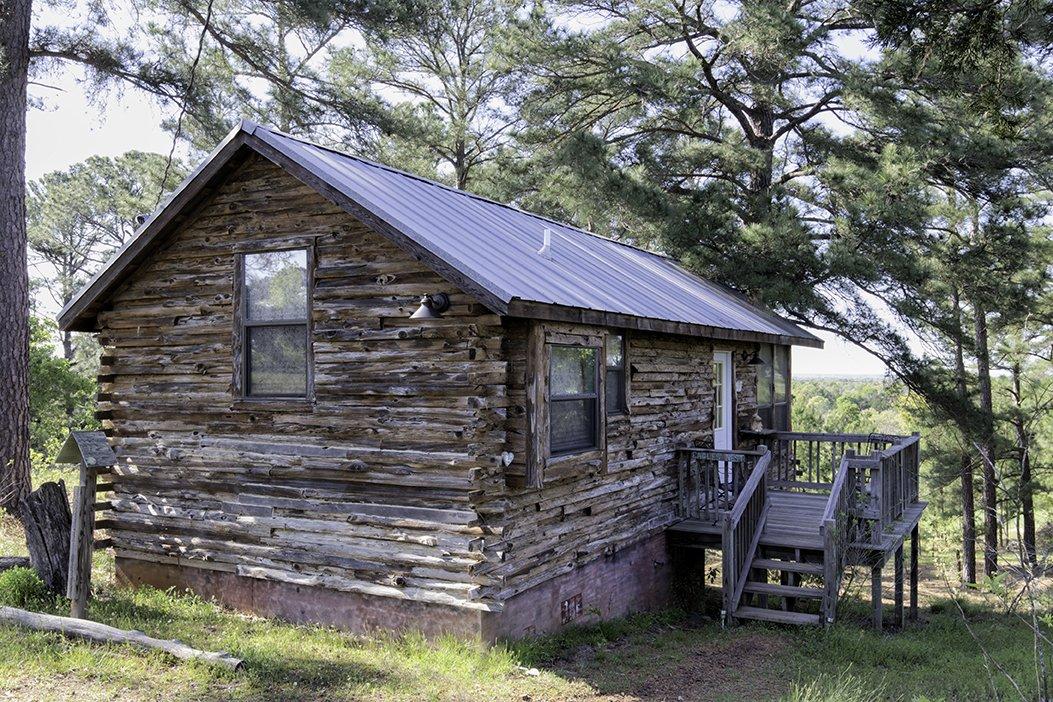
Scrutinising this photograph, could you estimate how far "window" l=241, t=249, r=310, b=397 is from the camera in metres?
9.23

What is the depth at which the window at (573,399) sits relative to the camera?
29.4ft

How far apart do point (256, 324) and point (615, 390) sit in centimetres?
426

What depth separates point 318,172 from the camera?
8.57 m

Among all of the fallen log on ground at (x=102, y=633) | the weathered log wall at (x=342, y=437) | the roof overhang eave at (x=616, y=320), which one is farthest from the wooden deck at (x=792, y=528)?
the fallen log on ground at (x=102, y=633)

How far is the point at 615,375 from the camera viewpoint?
10.5 meters

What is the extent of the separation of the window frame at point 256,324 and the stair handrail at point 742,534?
17.3ft

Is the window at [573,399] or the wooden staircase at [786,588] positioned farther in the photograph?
the wooden staircase at [786,588]

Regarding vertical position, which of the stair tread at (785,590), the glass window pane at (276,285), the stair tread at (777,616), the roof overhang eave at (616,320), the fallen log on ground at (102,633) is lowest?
the stair tread at (777,616)

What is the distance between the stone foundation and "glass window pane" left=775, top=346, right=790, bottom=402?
6.57 meters

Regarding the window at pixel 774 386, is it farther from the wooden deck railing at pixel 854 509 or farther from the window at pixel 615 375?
the window at pixel 615 375

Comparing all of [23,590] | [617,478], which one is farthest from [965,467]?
[23,590]

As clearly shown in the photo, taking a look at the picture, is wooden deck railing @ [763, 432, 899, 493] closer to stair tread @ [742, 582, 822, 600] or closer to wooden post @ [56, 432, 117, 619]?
stair tread @ [742, 582, 822, 600]

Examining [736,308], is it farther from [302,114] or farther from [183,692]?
[183,692]

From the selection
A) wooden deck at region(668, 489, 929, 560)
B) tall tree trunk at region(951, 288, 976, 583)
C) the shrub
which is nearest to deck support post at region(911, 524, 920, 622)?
wooden deck at region(668, 489, 929, 560)
